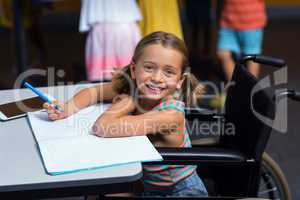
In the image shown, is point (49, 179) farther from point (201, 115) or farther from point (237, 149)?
point (201, 115)

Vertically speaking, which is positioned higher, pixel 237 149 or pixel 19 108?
pixel 19 108

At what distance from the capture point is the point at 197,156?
1.46 m

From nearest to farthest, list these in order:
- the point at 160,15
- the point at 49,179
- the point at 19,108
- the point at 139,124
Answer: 1. the point at 49,179
2. the point at 139,124
3. the point at 19,108
4. the point at 160,15

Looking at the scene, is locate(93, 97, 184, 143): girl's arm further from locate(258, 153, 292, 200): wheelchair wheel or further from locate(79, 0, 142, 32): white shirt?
locate(79, 0, 142, 32): white shirt

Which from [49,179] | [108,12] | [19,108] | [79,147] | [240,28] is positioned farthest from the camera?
[240,28]

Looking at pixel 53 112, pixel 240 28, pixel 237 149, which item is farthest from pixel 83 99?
pixel 240 28

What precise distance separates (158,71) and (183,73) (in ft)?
0.38

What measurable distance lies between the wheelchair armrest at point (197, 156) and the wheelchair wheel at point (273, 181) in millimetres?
517

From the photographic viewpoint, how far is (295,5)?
761 centimetres

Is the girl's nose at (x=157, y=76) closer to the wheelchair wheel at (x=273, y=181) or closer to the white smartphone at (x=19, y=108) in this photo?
the white smartphone at (x=19, y=108)

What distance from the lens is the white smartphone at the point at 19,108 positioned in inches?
64.5

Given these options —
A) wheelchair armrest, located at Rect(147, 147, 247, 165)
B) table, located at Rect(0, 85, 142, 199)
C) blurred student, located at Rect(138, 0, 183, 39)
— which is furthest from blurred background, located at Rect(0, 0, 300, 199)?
table, located at Rect(0, 85, 142, 199)

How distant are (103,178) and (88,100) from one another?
2.01 ft

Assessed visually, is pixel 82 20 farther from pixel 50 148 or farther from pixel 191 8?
pixel 191 8
